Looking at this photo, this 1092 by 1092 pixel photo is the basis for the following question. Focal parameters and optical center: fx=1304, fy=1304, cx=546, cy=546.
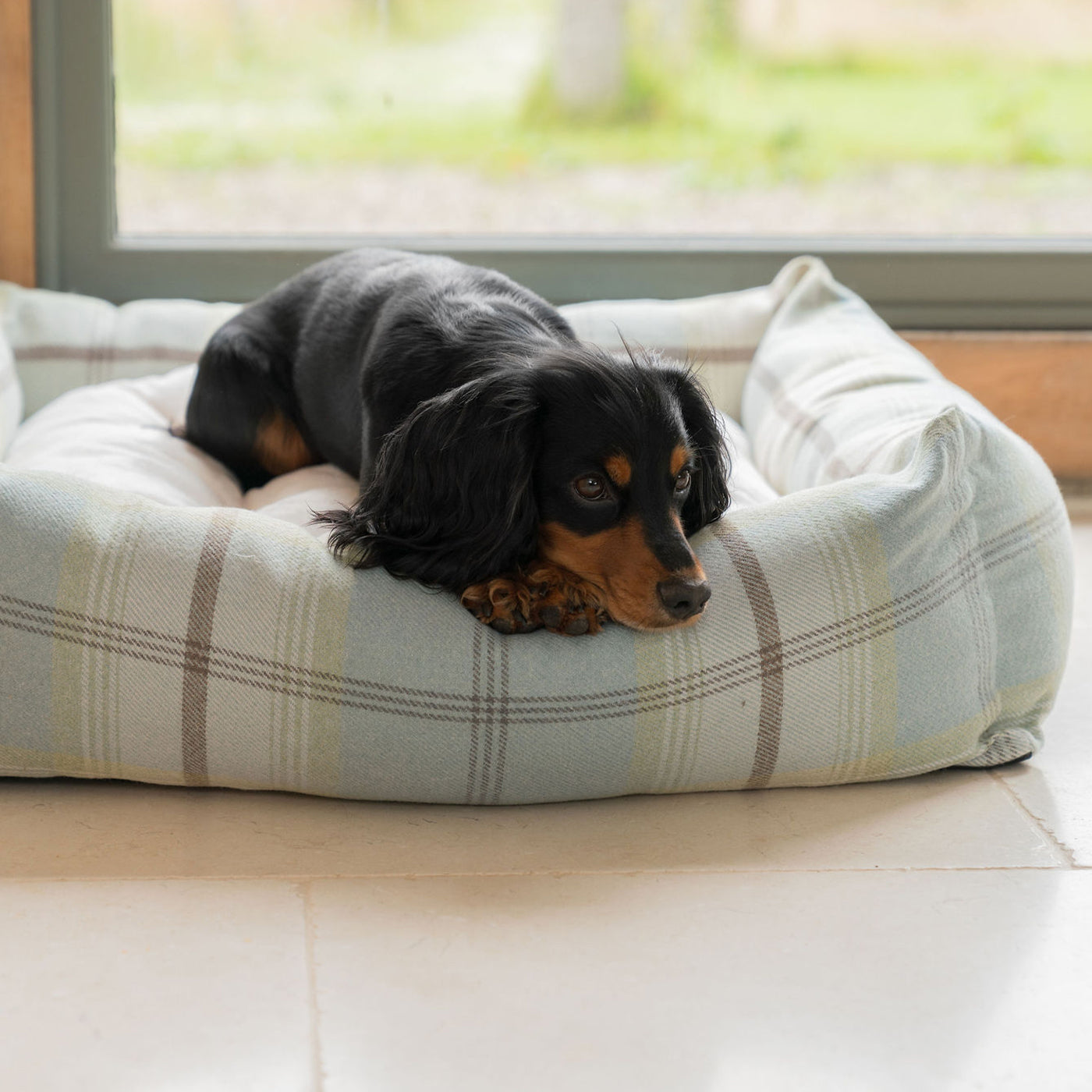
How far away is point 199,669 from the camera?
1887mm

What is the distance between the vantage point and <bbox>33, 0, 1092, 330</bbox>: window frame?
3.64 m

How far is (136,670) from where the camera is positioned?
188cm

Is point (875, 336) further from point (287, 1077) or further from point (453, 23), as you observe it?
point (287, 1077)

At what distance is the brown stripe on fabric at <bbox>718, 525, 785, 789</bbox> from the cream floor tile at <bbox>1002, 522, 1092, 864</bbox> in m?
0.42

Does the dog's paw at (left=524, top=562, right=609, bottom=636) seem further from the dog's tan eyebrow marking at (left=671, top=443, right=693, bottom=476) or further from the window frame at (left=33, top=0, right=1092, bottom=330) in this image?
the window frame at (left=33, top=0, right=1092, bottom=330)

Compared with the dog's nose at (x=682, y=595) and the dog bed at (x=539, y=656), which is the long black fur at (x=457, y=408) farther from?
the dog's nose at (x=682, y=595)

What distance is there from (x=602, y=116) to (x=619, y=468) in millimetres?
2193

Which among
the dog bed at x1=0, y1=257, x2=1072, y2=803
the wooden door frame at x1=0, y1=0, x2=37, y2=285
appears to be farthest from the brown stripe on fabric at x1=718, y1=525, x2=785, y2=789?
the wooden door frame at x1=0, y1=0, x2=37, y2=285

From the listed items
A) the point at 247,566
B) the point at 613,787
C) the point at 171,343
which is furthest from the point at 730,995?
the point at 171,343

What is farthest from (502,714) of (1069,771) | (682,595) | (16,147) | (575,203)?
(16,147)

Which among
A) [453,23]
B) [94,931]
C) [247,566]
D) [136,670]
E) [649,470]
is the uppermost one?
[453,23]

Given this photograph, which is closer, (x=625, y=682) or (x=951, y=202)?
(x=625, y=682)

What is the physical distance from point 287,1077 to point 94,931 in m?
0.39

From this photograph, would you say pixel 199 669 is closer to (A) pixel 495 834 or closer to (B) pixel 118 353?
(A) pixel 495 834
